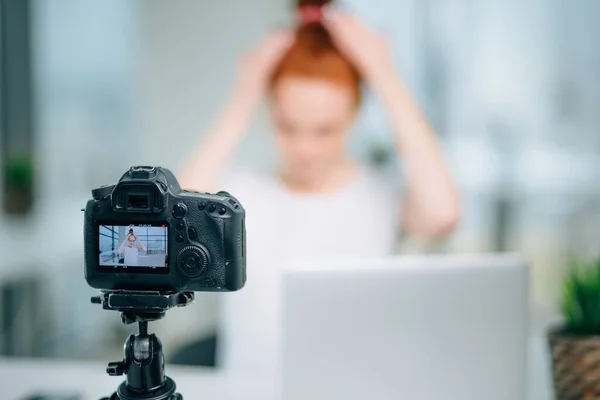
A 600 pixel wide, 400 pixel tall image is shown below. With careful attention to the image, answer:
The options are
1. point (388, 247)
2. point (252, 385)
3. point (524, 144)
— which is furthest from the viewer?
point (524, 144)

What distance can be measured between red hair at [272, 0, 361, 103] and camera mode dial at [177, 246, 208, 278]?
89 cm

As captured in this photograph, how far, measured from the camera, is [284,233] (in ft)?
4.95

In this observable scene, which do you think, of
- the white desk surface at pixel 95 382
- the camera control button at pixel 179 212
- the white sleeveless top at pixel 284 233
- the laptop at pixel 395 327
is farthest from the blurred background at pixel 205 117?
the camera control button at pixel 179 212

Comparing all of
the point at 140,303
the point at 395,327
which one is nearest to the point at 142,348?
the point at 140,303

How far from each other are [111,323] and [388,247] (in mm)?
1841

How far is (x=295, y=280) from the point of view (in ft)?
2.48

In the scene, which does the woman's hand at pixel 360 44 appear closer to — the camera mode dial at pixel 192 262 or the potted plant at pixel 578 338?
the potted plant at pixel 578 338

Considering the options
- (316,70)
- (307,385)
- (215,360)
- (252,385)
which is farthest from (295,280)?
(215,360)

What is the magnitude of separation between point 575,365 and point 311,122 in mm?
832

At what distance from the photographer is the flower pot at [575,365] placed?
3.04 ft

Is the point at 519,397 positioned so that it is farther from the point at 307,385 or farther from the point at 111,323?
the point at 111,323

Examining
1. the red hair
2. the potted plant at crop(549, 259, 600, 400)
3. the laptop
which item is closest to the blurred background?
the red hair

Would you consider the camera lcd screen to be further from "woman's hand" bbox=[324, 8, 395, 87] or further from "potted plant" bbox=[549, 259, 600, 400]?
"woman's hand" bbox=[324, 8, 395, 87]

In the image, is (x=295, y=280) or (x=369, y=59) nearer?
(x=295, y=280)
